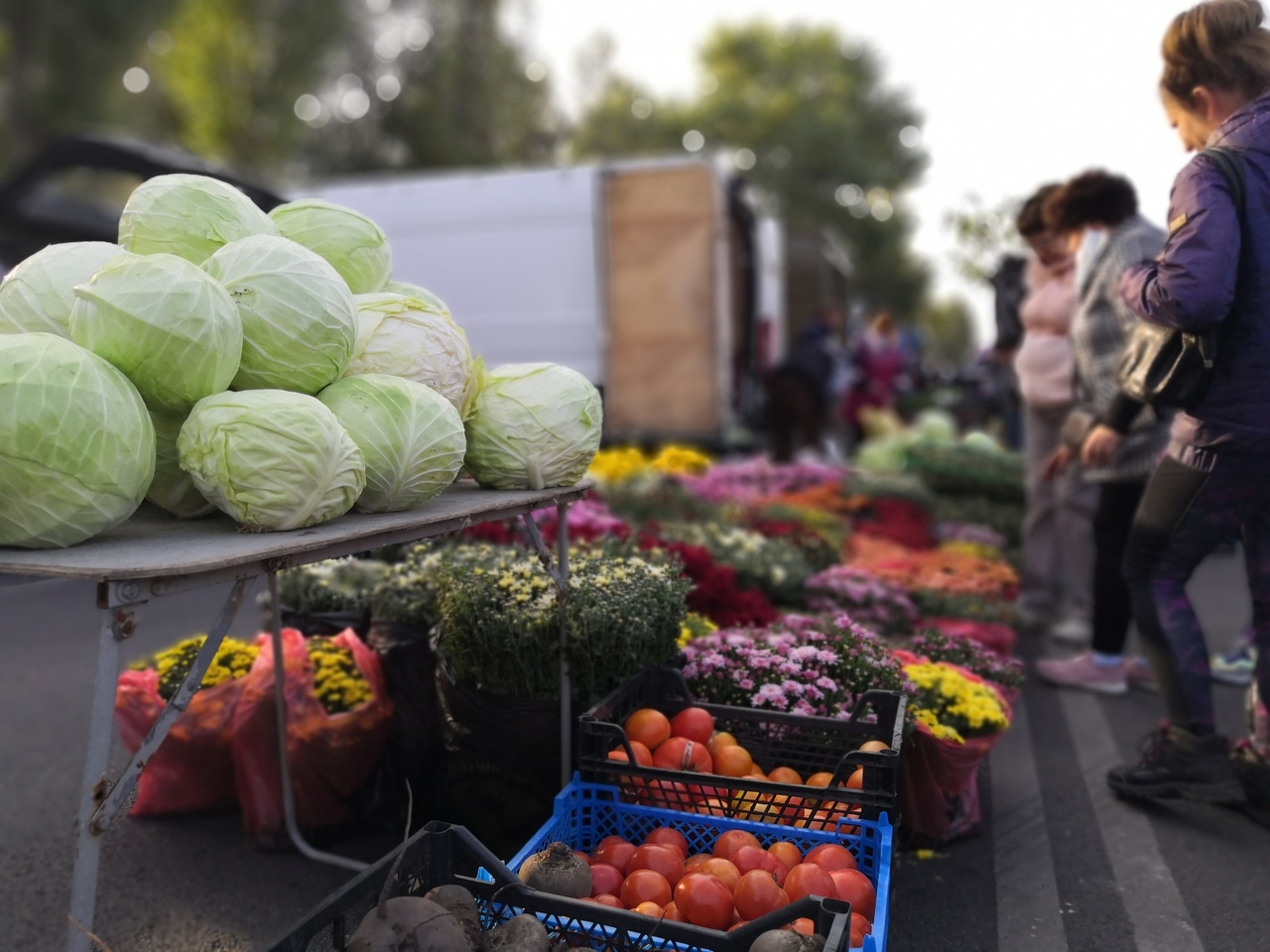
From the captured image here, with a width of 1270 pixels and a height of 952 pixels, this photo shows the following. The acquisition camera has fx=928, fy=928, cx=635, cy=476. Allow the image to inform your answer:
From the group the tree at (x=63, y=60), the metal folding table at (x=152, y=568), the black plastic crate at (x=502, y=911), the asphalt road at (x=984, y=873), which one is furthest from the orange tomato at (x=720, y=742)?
the tree at (x=63, y=60)

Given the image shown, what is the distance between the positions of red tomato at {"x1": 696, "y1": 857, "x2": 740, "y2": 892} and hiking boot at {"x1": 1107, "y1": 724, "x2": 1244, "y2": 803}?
6.47 ft

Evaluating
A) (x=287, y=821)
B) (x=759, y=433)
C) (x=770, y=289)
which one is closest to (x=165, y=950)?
(x=287, y=821)

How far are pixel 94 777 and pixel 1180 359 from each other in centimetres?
311

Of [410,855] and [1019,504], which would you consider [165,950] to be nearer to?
[410,855]

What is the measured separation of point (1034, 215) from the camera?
496 centimetres

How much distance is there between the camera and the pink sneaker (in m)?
4.43

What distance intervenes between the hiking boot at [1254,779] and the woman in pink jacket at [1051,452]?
217cm

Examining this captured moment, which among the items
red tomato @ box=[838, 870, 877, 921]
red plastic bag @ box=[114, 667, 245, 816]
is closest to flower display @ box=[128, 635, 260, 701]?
red plastic bag @ box=[114, 667, 245, 816]

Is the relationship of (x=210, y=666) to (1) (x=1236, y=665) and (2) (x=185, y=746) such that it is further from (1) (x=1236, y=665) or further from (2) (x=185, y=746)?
(1) (x=1236, y=665)

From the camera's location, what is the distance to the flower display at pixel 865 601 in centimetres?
426

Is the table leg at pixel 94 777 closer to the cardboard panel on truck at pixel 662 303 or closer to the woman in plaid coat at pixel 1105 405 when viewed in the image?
the woman in plaid coat at pixel 1105 405

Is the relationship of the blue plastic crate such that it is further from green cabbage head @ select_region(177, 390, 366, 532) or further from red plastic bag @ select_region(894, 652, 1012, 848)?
green cabbage head @ select_region(177, 390, 366, 532)

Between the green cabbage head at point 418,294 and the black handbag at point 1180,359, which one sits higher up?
the green cabbage head at point 418,294

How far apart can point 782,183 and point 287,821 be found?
1361 inches
